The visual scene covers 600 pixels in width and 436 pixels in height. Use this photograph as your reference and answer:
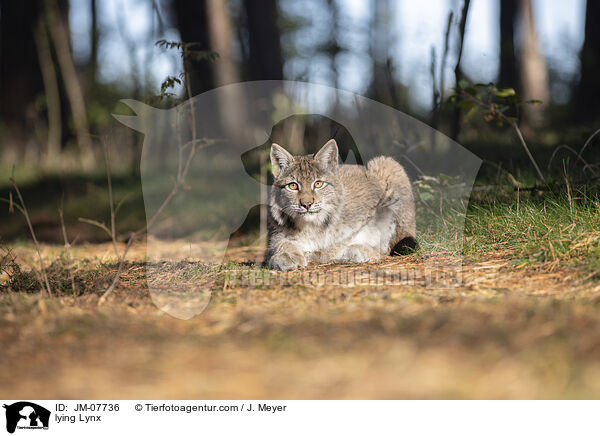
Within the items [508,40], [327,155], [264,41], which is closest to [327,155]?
[327,155]

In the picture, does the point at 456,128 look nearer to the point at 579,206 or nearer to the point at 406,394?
the point at 579,206

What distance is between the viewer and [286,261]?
3.70 meters

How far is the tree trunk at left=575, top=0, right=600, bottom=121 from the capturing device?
725 cm

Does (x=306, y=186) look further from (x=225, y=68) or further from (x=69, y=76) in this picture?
(x=69, y=76)

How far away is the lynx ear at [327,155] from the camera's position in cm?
386

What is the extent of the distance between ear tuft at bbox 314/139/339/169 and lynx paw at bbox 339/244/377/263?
0.68m

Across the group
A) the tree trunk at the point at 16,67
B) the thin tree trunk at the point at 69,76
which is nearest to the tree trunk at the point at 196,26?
the thin tree trunk at the point at 69,76

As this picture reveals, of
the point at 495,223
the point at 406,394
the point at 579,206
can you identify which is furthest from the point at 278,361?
the point at 579,206

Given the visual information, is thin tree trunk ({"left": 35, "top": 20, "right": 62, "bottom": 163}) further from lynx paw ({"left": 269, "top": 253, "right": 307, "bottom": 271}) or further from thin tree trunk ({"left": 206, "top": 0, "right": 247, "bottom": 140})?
lynx paw ({"left": 269, "top": 253, "right": 307, "bottom": 271})

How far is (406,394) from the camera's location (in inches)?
67.9

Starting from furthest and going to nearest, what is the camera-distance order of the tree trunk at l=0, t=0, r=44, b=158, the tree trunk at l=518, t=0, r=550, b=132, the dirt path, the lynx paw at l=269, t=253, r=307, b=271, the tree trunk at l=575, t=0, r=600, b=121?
the tree trunk at l=0, t=0, r=44, b=158 < the tree trunk at l=518, t=0, r=550, b=132 < the tree trunk at l=575, t=0, r=600, b=121 < the lynx paw at l=269, t=253, r=307, b=271 < the dirt path
